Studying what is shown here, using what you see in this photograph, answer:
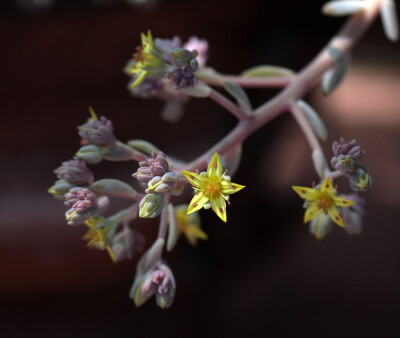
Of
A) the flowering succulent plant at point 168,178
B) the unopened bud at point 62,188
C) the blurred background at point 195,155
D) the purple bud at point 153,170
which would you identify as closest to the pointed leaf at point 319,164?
the flowering succulent plant at point 168,178

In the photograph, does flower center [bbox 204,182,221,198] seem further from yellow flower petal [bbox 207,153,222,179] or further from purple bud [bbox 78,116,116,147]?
purple bud [bbox 78,116,116,147]

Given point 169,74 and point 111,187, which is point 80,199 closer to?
point 111,187

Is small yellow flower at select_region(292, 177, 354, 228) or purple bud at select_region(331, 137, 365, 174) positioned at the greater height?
purple bud at select_region(331, 137, 365, 174)

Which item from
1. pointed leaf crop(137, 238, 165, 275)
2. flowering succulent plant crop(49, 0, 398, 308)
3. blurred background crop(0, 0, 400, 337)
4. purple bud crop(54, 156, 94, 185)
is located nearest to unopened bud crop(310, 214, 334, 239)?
flowering succulent plant crop(49, 0, 398, 308)

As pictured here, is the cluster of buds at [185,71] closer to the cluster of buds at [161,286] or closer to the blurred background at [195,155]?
the cluster of buds at [161,286]

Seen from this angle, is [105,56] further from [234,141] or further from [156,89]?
[234,141]

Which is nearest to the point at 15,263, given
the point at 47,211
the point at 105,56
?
the point at 47,211

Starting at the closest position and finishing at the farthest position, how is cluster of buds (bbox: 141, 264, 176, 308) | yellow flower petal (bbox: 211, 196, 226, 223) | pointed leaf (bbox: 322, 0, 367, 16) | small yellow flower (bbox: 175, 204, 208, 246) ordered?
1. yellow flower petal (bbox: 211, 196, 226, 223)
2. cluster of buds (bbox: 141, 264, 176, 308)
3. small yellow flower (bbox: 175, 204, 208, 246)
4. pointed leaf (bbox: 322, 0, 367, 16)
